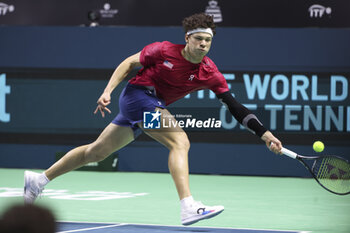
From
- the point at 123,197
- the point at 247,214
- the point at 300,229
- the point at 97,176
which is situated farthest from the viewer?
the point at 97,176

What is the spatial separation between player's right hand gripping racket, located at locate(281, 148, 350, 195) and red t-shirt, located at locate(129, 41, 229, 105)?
77cm

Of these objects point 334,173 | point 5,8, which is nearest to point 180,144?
point 334,173

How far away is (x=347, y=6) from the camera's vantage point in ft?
34.4

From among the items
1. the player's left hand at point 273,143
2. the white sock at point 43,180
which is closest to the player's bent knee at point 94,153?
the white sock at point 43,180

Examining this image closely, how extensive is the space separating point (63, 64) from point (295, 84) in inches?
139

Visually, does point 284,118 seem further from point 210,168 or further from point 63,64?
point 63,64

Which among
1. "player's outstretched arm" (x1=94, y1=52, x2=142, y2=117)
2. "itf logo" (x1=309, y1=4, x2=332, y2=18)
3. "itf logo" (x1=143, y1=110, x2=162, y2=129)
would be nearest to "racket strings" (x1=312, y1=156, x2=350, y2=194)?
"itf logo" (x1=143, y1=110, x2=162, y2=129)

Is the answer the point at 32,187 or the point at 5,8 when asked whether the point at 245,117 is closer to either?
the point at 32,187

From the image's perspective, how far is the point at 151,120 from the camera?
15.1ft

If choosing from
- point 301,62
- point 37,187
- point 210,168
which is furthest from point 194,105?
point 37,187

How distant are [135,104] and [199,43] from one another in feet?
2.10

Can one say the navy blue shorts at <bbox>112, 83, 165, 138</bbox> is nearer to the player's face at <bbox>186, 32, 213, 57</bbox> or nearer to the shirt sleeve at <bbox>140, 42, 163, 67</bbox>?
the shirt sleeve at <bbox>140, 42, 163, 67</bbox>

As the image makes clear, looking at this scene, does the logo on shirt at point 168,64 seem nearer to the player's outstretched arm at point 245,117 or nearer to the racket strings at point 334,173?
the player's outstretched arm at point 245,117

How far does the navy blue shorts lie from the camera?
15.6 feet
